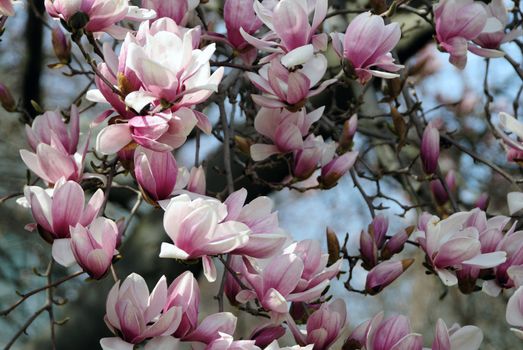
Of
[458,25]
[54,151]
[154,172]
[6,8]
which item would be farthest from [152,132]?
[458,25]

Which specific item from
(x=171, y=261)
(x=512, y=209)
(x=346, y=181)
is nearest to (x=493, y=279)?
(x=512, y=209)

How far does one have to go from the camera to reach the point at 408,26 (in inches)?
76.5

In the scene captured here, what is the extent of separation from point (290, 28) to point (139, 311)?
0.34m

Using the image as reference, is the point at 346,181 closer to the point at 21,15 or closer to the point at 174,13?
the point at 21,15

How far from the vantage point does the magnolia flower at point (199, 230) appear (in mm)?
776

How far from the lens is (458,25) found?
1.09 m

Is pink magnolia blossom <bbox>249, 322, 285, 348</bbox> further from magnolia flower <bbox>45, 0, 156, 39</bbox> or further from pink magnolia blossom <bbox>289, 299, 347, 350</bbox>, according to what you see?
magnolia flower <bbox>45, 0, 156, 39</bbox>

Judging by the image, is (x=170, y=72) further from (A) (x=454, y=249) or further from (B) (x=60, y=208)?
(A) (x=454, y=249)

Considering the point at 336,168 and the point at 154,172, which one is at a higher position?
the point at 154,172

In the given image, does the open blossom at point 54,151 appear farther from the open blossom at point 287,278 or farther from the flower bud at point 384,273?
the flower bud at point 384,273

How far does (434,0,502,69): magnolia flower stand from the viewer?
3.56 feet

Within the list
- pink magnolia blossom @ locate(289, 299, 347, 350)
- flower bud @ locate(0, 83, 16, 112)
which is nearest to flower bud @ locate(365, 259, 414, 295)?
pink magnolia blossom @ locate(289, 299, 347, 350)

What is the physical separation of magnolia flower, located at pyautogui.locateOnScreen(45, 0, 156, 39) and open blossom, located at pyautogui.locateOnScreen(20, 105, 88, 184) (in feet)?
0.34

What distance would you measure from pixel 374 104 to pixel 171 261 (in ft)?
1.87
